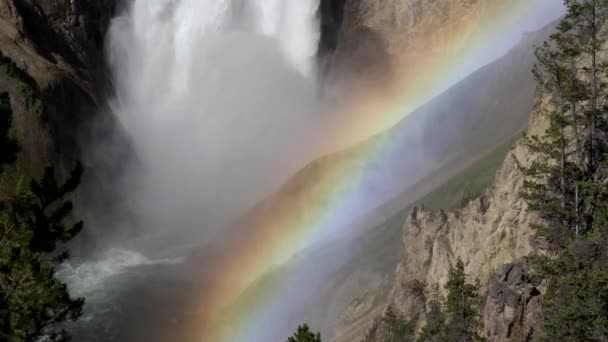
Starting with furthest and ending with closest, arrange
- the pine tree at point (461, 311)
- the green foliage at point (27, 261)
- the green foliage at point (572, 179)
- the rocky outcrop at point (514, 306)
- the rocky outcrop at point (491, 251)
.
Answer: the pine tree at point (461, 311) < the rocky outcrop at point (491, 251) < the rocky outcrop at point (514, 306) < the green foliage at point (572, 179) < the green foliage at point (27, 261)

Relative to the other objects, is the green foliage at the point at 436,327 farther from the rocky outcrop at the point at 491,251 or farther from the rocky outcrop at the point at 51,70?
the rocky outcrop at the point at 51,70

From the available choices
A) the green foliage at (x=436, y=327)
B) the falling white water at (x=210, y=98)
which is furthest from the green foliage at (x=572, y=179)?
the falling white water at (x=210, y=98)

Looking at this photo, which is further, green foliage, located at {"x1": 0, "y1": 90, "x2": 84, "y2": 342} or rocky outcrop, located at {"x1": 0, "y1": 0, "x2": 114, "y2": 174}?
rocky outcrop, located at {"x1": 0, "y1": 0, "x2": 114, "y2": 174}

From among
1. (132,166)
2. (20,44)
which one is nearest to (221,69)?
(132,166)

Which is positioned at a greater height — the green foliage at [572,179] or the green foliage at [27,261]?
the green foliage at [27,261]

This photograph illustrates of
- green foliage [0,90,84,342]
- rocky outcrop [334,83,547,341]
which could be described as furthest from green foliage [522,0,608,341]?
green foliage [0,90,84,342]

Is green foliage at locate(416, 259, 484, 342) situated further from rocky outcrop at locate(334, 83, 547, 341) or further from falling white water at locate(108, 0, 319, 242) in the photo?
falling white water at locate(108, 0, 319, 242)
